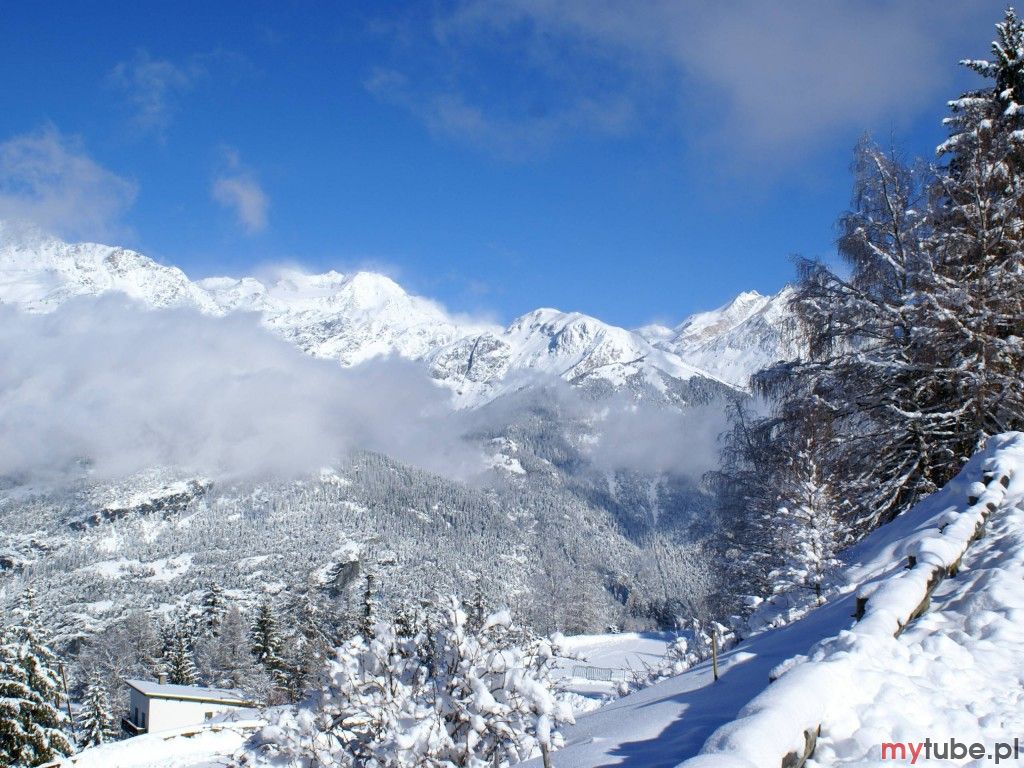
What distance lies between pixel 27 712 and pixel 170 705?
71.9 feet

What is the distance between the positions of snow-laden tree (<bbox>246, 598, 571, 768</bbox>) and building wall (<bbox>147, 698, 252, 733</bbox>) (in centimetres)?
4451

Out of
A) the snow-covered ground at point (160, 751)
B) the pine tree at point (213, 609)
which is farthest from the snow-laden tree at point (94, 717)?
the pine tree at point (213, 609)

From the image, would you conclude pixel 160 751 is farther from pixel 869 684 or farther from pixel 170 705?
pixel 869 684

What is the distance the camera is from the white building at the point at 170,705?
45.3 meters

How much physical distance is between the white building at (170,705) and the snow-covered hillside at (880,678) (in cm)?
4527

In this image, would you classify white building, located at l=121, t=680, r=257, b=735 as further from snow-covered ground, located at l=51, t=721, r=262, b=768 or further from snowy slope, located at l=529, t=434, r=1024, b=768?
snowy slope, located at l=529, t=434, r=1024, b=768

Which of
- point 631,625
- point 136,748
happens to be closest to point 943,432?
point 136,748

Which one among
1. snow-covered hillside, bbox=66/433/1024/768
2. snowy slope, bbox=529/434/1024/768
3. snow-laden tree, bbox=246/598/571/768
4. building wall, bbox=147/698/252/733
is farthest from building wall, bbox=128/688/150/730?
snowy slope, bbox=529/434/1024/768

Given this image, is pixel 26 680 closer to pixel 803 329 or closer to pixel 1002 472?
pixel 803 329

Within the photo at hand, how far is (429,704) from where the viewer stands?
20.5ft

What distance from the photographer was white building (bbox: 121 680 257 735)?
45.3 metres

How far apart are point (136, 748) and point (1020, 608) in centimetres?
2846

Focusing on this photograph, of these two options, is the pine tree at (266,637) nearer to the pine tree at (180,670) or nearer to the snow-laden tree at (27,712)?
the pine tree at (180,670)

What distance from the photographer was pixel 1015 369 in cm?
1122
